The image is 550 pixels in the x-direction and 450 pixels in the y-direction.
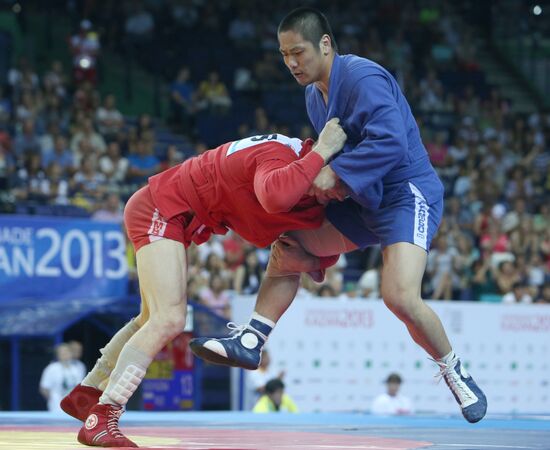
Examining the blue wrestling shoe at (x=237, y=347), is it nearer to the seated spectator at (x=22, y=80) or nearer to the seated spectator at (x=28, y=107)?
the seated spectator at (x=28, y=107)

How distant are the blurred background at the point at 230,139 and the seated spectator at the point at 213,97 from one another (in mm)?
34

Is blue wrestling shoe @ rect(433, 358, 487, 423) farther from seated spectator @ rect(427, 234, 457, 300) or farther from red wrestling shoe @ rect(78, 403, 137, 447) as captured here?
seated spectator @ rect(427, 234, 457, 300)

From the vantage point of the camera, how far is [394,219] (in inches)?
224

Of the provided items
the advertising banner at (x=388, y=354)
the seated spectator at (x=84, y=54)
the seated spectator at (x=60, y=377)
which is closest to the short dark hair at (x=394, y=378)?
the advertising banner at (x=388, y=354)

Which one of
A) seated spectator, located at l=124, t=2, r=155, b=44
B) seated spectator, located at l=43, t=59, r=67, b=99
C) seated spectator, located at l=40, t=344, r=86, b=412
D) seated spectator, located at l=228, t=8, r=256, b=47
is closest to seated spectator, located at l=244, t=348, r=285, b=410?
seated spectator, located at l=40, t=344, r=86, b=412

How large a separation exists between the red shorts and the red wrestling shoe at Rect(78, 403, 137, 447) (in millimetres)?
752

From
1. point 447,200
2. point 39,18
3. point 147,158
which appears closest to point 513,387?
point 447,200

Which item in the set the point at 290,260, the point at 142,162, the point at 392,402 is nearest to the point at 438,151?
the point at 142,162

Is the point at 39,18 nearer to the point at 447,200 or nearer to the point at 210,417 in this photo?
the point at 447,200

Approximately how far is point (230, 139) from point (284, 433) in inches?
427

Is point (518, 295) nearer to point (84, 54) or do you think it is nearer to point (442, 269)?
point (442, 269)

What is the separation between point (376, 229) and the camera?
5.77 metres

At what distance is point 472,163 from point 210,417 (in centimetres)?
932

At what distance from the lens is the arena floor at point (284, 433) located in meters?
5.56
